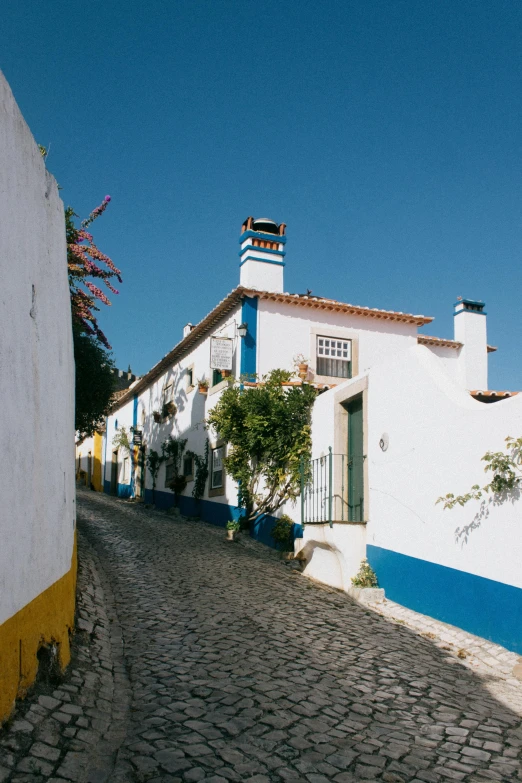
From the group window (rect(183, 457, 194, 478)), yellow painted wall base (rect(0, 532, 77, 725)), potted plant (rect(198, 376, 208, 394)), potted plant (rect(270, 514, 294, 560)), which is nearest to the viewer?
yellow painted wall base (rect(0, 532, 77, 725))

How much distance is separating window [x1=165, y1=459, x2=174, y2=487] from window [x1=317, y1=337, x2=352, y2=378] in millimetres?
6984

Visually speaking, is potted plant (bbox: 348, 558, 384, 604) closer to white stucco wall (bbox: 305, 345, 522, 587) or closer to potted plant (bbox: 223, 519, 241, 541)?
white stucco wall (bbox: 305, 345, 522, 587)

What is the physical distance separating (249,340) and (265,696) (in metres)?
11.6

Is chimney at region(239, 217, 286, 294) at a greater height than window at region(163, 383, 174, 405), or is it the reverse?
chimney at region(239, 217, 286, 294)

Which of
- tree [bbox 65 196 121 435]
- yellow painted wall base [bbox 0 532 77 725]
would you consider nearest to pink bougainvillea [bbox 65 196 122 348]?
tree [bbox 65 196 121 435]

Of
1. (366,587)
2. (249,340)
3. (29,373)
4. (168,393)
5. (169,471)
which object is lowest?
(366,587)

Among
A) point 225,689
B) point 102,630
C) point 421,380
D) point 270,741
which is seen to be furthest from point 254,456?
point 270,741

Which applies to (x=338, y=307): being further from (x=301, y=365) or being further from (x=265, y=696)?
(x=265, y=696)

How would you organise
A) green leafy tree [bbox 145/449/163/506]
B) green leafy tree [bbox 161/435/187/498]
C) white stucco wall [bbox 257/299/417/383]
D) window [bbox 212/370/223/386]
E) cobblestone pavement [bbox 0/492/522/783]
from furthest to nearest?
green leafy tree [bbox 145/449/163/506] < green leafy tree [bbox 161/435/187/498] < window [bbox 212/370/223/386] < white stucco wall [bbox 257/299/417/383] < cobblestone pavement [bbox 0/492/522/783]

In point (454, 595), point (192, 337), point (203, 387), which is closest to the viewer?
point (454, 595)

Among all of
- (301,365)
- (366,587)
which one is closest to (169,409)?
(301,365)

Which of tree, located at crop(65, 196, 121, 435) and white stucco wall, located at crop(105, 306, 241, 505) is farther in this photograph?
white stucco wall, located at crop(105, 306, 241, 505)

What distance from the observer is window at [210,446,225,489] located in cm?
1759

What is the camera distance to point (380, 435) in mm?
9977
